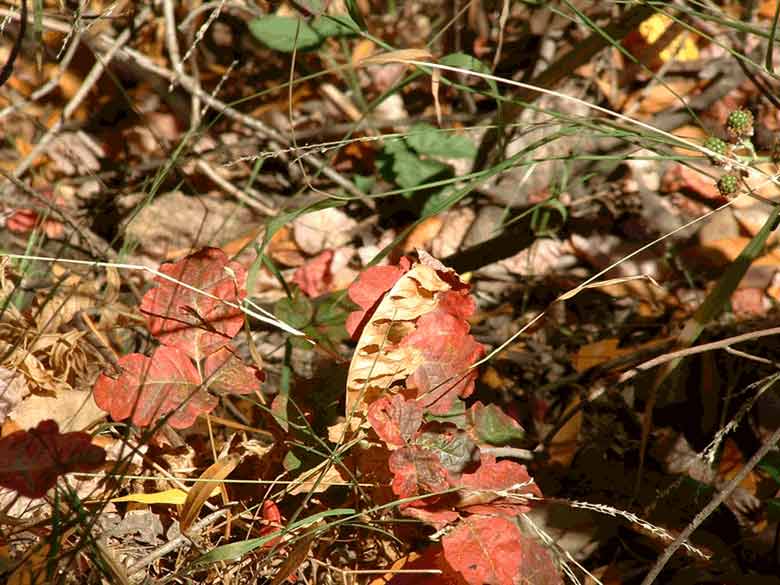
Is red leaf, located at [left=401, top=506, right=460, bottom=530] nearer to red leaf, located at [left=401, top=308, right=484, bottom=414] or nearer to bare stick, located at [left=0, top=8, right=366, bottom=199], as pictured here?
red leaf, located at [left=401, top=308, right=484, bottom=414]

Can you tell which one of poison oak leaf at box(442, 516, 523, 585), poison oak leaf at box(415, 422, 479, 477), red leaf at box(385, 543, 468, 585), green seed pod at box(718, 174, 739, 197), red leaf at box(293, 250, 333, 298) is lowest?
red leaf at box(293, 250, 333, 298)

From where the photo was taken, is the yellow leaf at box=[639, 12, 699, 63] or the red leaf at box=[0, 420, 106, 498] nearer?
the red leaf at box=[0, 420, 106, 498]

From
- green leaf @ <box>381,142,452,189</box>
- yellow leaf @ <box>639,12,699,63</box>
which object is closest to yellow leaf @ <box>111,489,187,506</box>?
green leaf @ <box>381,142,452,189</box>

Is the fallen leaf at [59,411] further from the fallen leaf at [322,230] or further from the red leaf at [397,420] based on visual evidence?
the fallen leaf at [322,230]

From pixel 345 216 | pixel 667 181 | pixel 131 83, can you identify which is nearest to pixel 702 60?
pixel 667 181

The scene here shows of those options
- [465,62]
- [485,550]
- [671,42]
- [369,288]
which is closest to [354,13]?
[465,62]

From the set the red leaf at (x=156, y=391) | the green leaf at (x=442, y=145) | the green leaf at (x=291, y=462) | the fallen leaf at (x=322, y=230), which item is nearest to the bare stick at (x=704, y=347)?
the green leaf at (x=291, y=462)
